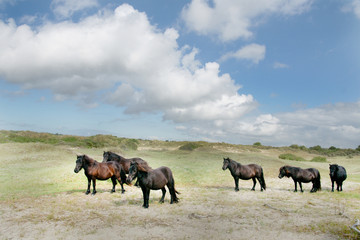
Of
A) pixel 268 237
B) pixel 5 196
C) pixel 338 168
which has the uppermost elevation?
pixel 338 168

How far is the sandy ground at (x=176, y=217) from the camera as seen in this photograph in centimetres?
862

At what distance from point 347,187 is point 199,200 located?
46.4 feet

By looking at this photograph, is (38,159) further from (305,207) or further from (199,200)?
(305,207)

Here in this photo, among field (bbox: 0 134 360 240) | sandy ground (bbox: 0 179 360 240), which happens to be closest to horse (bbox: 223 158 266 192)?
field (bbox: 0 134 360 240)

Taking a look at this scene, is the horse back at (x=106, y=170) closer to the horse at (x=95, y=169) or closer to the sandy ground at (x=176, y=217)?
the horse at (x=95, y=169)

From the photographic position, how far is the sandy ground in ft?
28.3

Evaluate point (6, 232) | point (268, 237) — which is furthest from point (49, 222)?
point (268, 237)

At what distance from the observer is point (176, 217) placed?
10320 mm

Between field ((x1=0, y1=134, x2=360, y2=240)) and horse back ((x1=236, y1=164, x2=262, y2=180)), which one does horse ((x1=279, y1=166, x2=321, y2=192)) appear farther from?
horse back ((x1=236, y1=164, x2=262, y2=180))

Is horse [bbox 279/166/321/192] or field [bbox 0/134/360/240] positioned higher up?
horse [bbox 279/166/321/192]

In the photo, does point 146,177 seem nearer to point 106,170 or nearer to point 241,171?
point 106,170

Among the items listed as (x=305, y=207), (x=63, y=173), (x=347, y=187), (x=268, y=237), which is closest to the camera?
(x=268, y=237)

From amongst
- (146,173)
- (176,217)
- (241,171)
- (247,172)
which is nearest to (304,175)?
(247,172)

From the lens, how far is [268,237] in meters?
8.38
